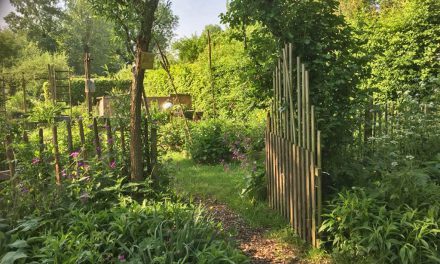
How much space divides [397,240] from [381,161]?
943 millimetres

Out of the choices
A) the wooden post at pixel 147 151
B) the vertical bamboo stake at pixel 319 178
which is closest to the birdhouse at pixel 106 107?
the wooden post at pixel 147 151

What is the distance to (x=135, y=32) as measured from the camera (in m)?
4.16

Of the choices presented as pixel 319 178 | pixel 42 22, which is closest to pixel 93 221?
pixel 319 178

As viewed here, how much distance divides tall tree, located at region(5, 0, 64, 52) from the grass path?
114 ft

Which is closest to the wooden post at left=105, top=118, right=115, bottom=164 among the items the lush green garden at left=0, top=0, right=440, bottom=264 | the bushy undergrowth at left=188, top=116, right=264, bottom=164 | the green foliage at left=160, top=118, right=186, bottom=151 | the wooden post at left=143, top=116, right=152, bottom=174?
the lush green garden at left=0, top=0, right=440, bottom=264

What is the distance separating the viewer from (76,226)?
3.09 metres

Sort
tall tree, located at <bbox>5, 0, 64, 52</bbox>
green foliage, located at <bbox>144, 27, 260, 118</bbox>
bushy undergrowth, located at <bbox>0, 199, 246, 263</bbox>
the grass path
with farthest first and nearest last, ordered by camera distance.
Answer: tall tree, located at <bbox>5, 0, 64, 52</bbox>
green foliage, located at <bbox>144, 27, 260, 118</bbox>
the grass path
bushy undergrowth, located at <bbox>0, 199, 246, 263</bbox>

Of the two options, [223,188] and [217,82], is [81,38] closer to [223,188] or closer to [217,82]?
[217,82]

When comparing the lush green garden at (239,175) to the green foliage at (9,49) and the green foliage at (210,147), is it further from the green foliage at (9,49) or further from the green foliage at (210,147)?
the green foliage at (9,49)

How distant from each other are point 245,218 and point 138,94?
6.21 ft

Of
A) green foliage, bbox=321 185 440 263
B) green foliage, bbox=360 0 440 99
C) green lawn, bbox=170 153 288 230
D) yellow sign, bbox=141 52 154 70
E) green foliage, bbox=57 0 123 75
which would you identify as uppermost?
green foliage, bbox=57 0 123 75

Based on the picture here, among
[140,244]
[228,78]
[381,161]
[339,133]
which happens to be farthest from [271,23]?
[228,78]

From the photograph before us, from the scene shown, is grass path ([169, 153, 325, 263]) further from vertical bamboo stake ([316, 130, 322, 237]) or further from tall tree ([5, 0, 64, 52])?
tall tree ([5, 0, 64, 52])

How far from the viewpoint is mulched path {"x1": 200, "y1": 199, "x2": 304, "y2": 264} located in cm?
358
